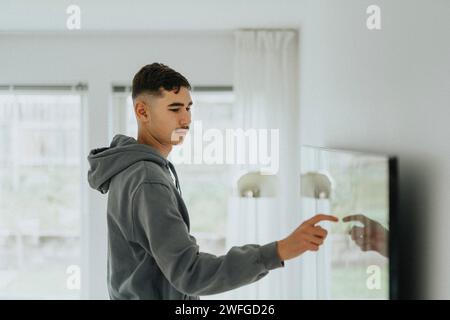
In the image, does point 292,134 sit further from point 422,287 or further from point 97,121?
point 422,287

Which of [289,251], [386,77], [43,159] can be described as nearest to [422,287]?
[289,251]

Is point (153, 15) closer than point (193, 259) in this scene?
No

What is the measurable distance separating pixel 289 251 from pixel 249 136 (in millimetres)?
1701

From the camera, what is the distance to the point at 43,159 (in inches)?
98.0

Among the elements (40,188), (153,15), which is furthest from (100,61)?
(40,188)

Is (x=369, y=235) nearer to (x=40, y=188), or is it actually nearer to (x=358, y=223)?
(x=358, y=223)

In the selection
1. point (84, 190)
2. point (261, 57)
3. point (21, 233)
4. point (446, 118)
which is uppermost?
point (261, 57)

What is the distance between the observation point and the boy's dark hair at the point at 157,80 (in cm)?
81

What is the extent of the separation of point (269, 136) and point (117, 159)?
1.61m

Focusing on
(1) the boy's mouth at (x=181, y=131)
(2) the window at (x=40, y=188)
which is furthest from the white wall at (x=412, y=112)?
(2) the window at (x=40, y=188)

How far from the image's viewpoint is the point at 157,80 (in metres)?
0.82

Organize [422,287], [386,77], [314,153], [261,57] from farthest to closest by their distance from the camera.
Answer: [261,57] < [314,153] < [386,77] < [422,287]

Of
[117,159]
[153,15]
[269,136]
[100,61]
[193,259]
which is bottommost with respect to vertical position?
[193,259]

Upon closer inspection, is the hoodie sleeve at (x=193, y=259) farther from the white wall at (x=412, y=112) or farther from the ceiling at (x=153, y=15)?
the ceiling at (x=153, y=15)
